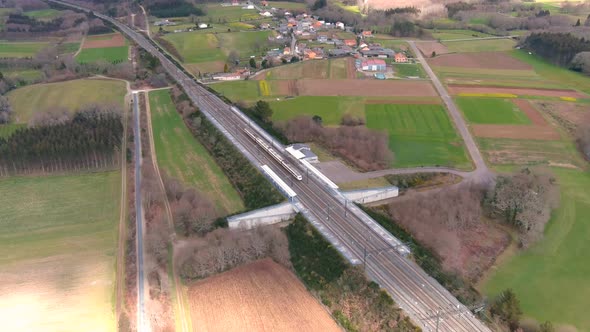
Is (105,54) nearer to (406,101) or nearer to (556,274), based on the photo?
(406,101)

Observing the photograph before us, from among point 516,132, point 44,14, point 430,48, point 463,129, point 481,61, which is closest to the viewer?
point 516,132

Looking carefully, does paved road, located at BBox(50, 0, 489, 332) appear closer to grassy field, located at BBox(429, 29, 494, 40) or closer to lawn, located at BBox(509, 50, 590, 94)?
lawn, located at BBox(509, 50, 590, 94)

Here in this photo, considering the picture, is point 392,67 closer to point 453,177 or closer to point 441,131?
point 441,131

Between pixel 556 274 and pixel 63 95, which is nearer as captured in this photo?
pixel 556 274

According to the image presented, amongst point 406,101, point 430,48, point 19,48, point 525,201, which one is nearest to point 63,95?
point 19,48

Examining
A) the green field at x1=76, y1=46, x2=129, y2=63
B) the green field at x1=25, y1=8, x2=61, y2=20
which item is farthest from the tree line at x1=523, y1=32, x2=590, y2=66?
the green field at x1=25, y1=8, x2=61, y2=20

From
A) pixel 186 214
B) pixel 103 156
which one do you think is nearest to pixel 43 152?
pixel 103 156
